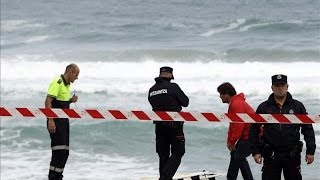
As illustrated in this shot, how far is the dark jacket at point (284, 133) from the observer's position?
7797 mm

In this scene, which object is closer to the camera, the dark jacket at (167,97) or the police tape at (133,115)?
the police tape at (133,115)

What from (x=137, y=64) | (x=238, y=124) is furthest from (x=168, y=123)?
(x=137, y=64)

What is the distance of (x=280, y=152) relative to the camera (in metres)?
7.86

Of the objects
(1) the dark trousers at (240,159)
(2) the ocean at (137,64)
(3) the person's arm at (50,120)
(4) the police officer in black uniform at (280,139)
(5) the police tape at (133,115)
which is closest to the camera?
(4) the police officer in black uniform at (280,139)

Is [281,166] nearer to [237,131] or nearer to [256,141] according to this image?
[256,141]

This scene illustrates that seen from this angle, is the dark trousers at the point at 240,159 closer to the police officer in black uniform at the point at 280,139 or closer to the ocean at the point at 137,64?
the police officer in black uniform at the point at 280,139

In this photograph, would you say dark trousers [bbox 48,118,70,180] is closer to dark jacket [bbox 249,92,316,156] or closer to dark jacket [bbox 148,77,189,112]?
dark jacket [bbox 148,77,189,112]

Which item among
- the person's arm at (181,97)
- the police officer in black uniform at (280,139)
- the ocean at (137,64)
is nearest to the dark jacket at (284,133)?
the police officer in black uniform at (280,139)

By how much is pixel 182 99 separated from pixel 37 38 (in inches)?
1313

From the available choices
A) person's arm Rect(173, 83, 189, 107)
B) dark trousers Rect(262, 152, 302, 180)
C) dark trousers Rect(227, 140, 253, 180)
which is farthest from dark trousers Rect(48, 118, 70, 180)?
dark trousers Rect(262, 152, 302, 180)

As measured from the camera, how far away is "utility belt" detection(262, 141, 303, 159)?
783 cm

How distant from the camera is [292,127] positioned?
7816 mm

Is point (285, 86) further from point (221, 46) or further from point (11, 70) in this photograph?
point (221, 46)

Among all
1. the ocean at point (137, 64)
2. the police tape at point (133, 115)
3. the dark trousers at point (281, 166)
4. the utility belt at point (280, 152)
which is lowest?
the dark trousers at point (281, 166)
